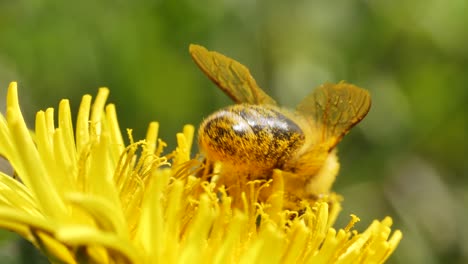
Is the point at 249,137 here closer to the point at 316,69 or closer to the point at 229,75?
the point at 229,75

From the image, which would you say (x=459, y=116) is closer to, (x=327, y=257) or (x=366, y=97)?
(x=366, y=97)

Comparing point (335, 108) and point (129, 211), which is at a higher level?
point (335, 108)

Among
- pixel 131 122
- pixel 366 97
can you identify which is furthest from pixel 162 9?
pixel 366 97

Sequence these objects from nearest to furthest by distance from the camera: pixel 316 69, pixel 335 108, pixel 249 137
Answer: pixel 249 137, pixel 335 108, pixel 316 69

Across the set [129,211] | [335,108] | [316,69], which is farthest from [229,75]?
[316,69]

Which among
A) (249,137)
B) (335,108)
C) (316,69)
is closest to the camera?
(249,137)

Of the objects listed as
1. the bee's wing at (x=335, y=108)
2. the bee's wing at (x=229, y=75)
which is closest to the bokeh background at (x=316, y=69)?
the bee's wing at (x=229, y=75)

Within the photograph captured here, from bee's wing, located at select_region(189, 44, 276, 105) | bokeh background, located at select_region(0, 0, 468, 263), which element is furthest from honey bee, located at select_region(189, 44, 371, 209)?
bokeh background, located at select_region(0, 0, 468, 263)
